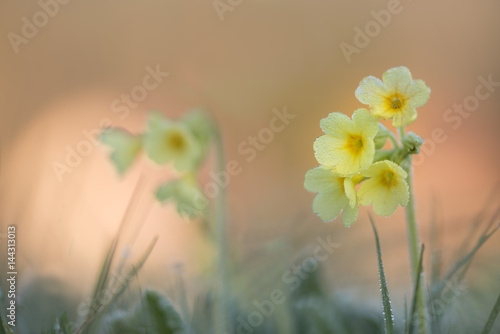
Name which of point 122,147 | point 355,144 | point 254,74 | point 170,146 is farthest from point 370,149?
point 254,74

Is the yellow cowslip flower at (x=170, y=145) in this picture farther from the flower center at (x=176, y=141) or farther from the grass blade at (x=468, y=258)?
the grass blade at (x=468, y=258)

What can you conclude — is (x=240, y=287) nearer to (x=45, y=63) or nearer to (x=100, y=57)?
(x=45, y=63)

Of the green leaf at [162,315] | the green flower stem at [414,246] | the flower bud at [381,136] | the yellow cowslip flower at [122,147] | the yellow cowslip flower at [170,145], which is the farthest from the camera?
the yellow cowslip flower at [122,147]

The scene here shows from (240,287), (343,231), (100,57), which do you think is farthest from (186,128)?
(100,57)

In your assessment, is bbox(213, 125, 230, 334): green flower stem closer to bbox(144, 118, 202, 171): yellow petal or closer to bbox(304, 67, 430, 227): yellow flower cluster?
bbox(144, 118, 202, 171): yellow petal

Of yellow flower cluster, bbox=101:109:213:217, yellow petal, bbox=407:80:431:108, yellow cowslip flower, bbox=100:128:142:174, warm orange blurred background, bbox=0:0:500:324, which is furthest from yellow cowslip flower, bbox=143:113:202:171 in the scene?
warm orange blurred background, bbox=0:0:500:324

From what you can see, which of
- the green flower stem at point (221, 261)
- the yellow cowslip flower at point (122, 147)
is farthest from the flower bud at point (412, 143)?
the yellow cowslip flower at point (122, 147)

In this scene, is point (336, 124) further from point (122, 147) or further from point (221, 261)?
point (122, 147)
